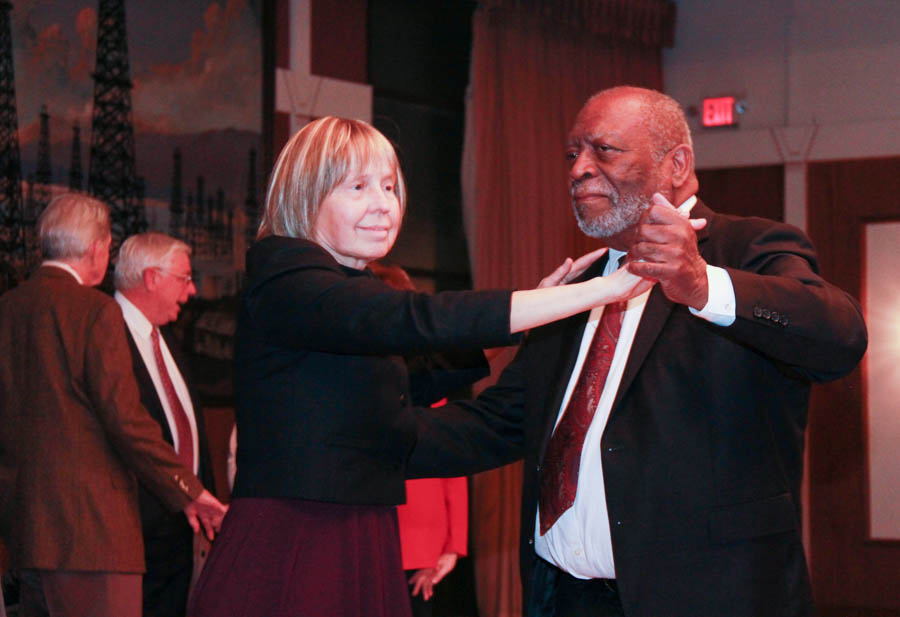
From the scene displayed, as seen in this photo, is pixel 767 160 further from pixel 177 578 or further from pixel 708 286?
pixel 708 286

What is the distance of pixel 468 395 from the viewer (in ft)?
18.5

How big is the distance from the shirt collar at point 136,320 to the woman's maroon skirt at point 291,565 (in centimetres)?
238

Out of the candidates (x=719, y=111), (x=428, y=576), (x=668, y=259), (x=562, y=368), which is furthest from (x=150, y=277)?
(x=719, y=111)

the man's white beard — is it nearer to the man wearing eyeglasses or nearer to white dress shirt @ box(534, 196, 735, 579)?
white dress shirt @ box(534, 196, 735, 579)

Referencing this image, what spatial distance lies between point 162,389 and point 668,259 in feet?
9.01

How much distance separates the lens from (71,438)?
332 cm

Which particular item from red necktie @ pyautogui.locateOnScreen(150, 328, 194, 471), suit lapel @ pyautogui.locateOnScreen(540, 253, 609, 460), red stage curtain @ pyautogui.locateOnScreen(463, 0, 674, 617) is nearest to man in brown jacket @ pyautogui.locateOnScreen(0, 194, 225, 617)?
red necktie @ pyautogui.locateOnScreen(150, 328, 194, 471)

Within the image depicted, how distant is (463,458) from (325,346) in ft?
2.16

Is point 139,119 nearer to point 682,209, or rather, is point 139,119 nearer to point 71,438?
point 71,438

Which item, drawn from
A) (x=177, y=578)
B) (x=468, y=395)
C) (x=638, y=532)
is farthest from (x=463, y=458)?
(x=468, y=395)

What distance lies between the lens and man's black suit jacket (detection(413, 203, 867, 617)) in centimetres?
185

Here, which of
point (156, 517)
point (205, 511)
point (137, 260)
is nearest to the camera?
point (205, 511)

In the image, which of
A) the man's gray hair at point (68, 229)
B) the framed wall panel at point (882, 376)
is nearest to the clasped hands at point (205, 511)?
the man's gray hair at point (68, 229)

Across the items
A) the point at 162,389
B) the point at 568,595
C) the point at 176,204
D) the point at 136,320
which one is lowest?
the point at 568,595
